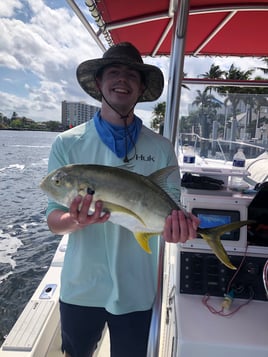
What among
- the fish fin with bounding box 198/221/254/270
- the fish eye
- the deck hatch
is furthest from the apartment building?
the deck hatch

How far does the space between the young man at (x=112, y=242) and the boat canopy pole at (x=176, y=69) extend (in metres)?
0.65

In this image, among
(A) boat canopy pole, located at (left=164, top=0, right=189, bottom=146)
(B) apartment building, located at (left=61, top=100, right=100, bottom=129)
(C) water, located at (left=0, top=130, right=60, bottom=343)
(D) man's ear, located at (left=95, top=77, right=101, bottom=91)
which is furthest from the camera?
(C) water, located at (left=0, top=130, right=60, bottom=343)

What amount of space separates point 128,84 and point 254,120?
3854 millimetres

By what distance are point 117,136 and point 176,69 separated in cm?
96

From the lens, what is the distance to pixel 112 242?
155 centimetres

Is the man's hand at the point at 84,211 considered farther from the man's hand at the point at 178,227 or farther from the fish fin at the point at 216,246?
the fish fin at the point at 216,246

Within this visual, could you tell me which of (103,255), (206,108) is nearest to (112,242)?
(103,255)

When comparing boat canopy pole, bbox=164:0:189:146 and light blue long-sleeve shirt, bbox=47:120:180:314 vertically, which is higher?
boat canopy pole, bbox=164:0:189:146

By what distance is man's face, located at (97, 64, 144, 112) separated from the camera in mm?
1539

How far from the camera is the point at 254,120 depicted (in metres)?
4.85

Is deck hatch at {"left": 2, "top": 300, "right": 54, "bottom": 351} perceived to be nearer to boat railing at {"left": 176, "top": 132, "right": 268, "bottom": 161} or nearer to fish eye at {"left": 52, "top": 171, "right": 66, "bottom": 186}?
fish eye at {"left": 52, "top": 171, "right": 66, "bottom": 186}

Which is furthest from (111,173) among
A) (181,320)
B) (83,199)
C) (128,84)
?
(181,320)

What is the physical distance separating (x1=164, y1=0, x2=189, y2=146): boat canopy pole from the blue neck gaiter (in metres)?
0.70

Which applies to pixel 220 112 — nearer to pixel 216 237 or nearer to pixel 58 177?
pixel 216 237
